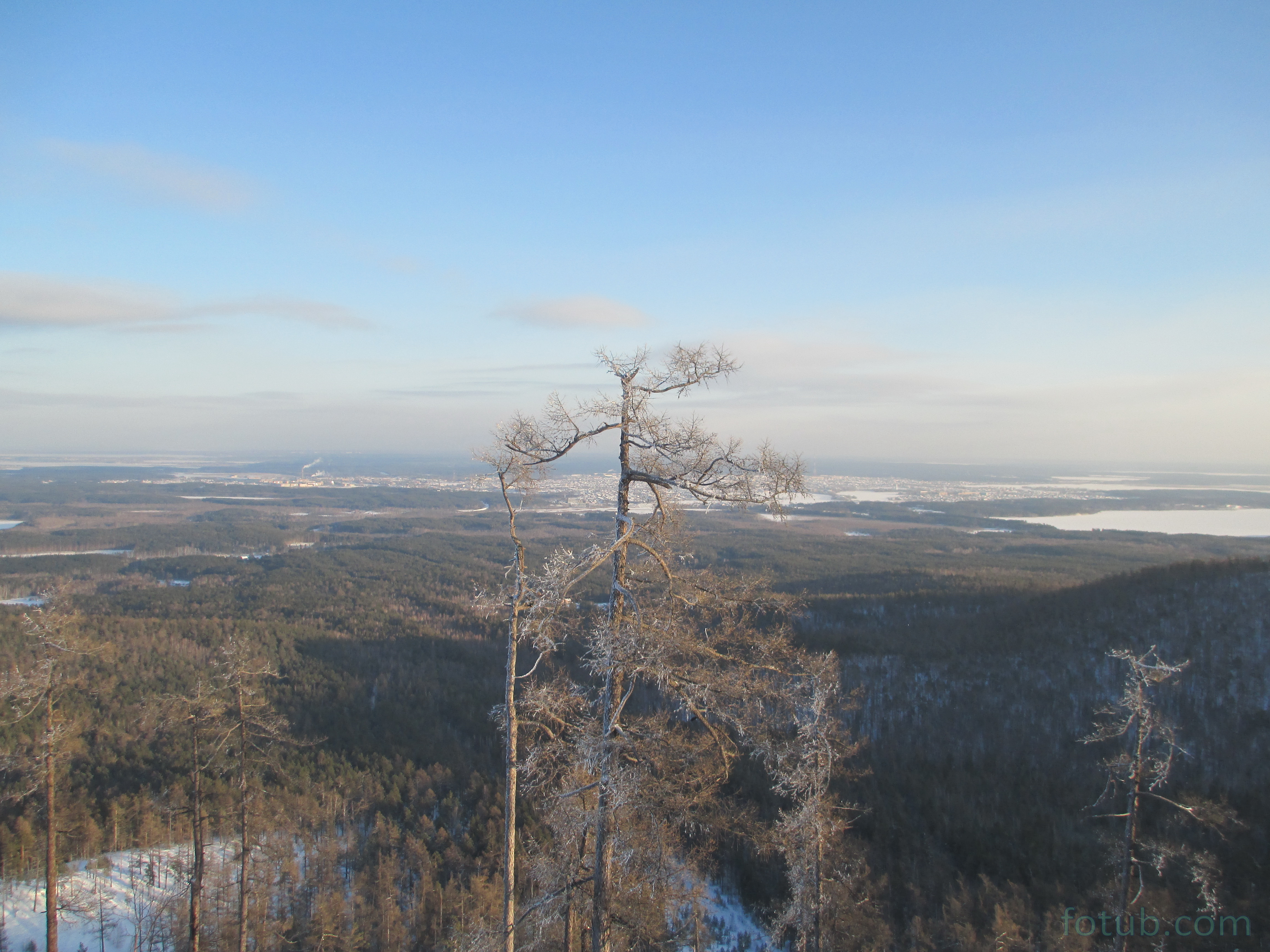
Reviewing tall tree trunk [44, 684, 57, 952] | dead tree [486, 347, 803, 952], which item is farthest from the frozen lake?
tall tree trunk [44, 684, 57, 952]

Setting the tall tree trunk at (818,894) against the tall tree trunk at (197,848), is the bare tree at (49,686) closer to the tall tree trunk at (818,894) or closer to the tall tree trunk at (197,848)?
the tall tree trunk at (197,848)

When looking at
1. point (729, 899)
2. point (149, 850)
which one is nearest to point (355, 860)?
point (149, 850)

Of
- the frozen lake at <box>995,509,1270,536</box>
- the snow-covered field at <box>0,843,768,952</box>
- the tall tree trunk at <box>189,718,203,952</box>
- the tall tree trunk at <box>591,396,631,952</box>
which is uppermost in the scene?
the tall tree trunk at <box>591,396,631,952</box>

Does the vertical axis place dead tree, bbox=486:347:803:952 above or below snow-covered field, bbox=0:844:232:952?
above

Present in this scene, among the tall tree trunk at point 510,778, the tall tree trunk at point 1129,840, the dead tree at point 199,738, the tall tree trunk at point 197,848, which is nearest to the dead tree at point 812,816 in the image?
the tall tree trunk at point 510,778

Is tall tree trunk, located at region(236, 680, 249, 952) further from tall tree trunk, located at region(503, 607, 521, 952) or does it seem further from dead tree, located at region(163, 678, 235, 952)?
tall tree trunk, located at region(503, 607, 521, 952)

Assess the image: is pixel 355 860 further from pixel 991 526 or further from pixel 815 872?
pixel 991 526

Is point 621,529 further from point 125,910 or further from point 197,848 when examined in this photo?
point 125,910
